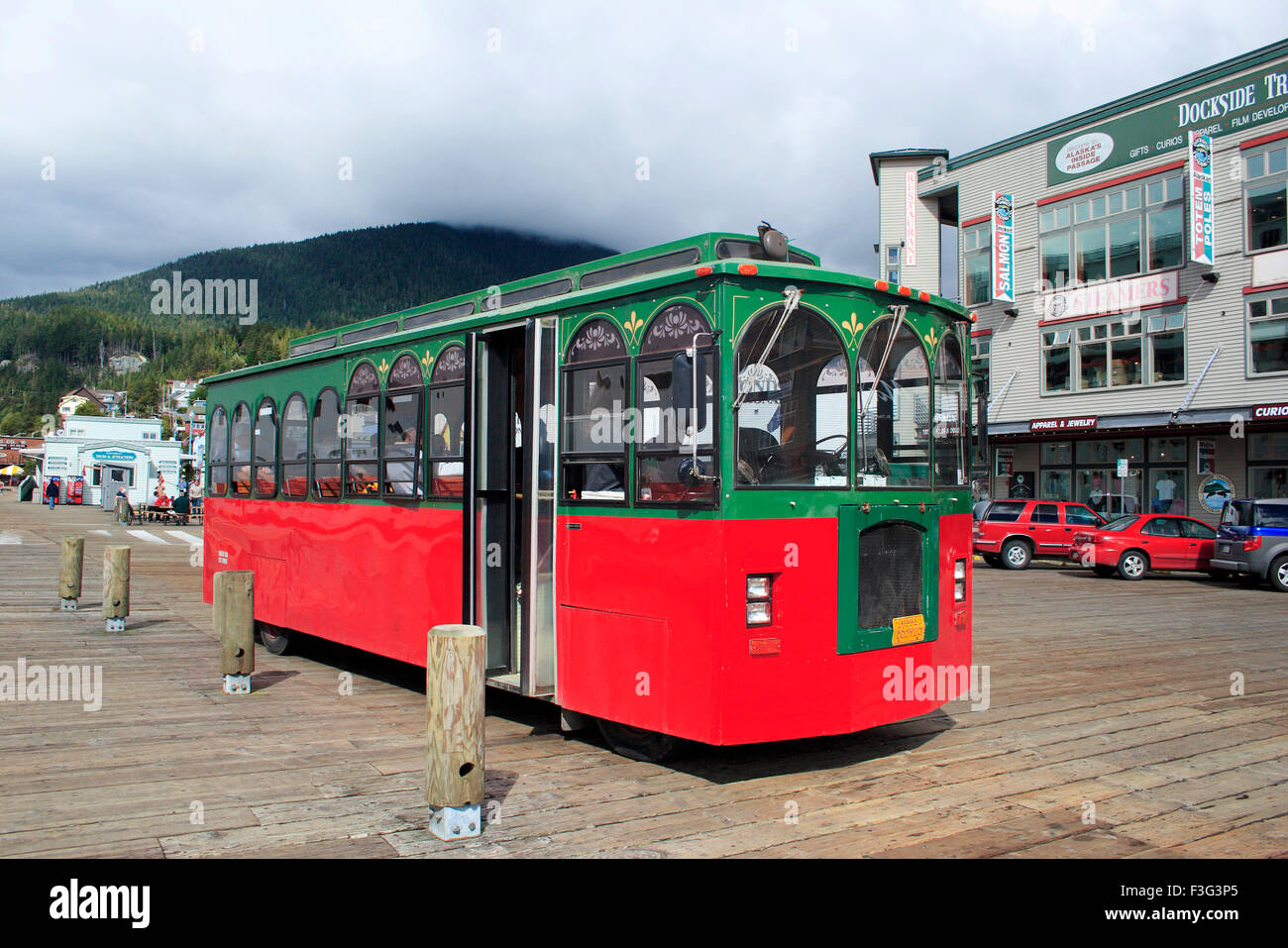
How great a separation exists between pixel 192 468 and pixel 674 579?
262ft

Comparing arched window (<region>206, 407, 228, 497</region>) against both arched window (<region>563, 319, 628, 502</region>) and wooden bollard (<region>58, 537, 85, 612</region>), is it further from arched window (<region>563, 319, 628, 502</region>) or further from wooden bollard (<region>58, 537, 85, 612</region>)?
arched window (<region>563, 319, 628, 502</region>)

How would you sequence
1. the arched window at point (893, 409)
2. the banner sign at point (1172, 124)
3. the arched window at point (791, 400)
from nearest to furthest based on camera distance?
the arched window at point (791, 400)
the arched window at point (893, 409)
the banner sign at point (1172, 124)

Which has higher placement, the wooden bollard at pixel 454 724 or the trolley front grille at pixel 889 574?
the trolley front grille at pixel 889 574

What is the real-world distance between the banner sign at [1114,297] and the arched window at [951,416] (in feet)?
83.1

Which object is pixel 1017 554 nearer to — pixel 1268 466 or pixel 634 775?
pixel 1268 466

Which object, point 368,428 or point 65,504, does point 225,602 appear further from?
point 65,504

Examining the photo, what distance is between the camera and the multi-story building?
2636cm

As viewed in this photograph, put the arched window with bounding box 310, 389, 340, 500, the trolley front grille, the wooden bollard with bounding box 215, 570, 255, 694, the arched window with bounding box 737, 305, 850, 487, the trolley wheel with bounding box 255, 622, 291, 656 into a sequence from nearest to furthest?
the arched window with bounding box 737, 305, 850, 487 < the trolley front grille < the wooden bollard with bounding box 215, 570, 255, 694 < the arched window with bounding box 310, 389, 340, 500 < the trolley wheel with bounding box 255, 622, 291, 656

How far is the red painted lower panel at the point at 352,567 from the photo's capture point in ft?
26.3

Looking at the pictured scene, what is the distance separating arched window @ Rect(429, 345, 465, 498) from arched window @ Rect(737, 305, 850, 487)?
273cm

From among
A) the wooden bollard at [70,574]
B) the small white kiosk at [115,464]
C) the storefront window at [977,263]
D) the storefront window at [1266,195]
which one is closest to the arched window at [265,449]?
the wooden bollard at [70,574]

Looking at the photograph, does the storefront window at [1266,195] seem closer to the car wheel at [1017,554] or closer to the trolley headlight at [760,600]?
the car wheel at [1017,554]

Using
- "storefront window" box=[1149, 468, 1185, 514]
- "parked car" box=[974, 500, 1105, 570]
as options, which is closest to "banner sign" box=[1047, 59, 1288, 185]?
"storefront window" box=[1149, 468, 1185, 514]

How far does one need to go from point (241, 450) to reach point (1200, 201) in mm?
25889
